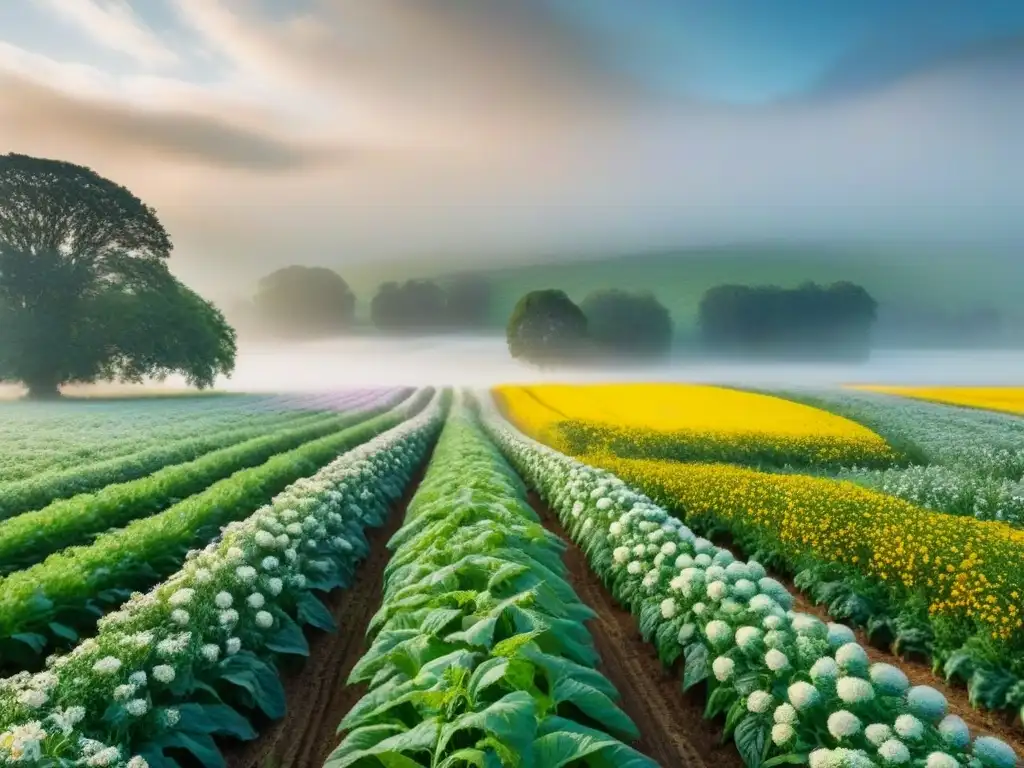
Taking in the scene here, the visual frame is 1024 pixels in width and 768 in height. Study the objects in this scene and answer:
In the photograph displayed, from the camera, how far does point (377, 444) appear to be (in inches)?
615

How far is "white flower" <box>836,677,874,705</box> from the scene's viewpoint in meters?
3.91

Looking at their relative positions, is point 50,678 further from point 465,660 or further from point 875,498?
point 875,498

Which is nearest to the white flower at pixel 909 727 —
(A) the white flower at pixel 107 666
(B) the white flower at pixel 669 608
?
(B) the white flower at pixel 669 608

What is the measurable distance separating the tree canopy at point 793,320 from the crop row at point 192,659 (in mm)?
36132

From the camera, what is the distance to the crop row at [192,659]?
3846 millimetres

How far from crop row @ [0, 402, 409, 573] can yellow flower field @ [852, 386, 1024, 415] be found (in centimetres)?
2692

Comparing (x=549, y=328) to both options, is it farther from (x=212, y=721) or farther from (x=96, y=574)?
(x=212, y=721)

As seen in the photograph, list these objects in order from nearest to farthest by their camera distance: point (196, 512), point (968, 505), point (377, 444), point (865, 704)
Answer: point (865, 704)
point (196, 512)
point (968, 505)
point (377, 444)

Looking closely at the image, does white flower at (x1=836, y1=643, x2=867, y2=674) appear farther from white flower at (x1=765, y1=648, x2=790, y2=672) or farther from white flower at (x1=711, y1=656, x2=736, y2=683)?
white flower at (x1=711, y1=656, x2=736, y2=683)

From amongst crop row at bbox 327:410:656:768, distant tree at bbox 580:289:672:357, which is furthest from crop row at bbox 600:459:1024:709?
distant tree at bbox 580:289:672:357

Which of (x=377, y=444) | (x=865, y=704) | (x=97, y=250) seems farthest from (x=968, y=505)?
(x=97, y=250)

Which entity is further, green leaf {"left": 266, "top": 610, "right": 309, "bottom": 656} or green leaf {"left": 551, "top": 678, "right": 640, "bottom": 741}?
green leaf {"left": 266, "top": 610, "right": 309, "bottom": 656}

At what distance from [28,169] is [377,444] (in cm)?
3626

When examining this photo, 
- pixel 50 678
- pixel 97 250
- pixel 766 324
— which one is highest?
pixel 97 250
